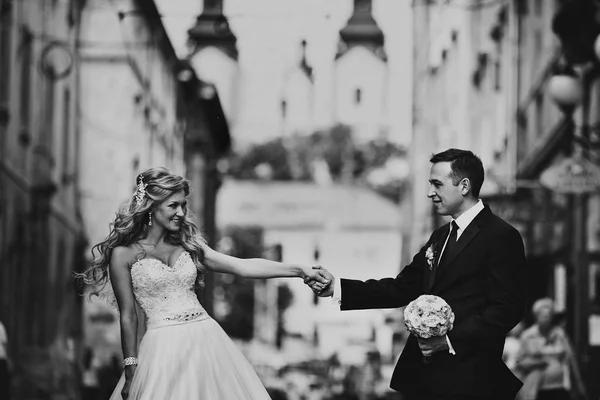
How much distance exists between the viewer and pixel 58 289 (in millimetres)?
26469

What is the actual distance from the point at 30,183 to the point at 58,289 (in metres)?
2.96

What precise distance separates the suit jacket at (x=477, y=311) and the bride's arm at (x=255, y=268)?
1.09m

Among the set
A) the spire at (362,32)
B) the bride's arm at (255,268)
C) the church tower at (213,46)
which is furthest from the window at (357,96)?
the bride's arm at (255,268)

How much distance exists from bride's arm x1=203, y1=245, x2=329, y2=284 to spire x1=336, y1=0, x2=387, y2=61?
13267 millimetres

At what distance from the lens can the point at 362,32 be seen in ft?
73.8

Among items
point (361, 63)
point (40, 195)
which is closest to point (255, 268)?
point (361, 63)

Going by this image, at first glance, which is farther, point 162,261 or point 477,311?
point 162,261

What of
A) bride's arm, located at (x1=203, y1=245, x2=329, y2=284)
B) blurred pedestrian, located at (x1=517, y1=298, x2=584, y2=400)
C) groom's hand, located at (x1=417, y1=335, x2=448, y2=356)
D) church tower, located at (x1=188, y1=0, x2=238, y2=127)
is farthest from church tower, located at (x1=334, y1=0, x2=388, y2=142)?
groom's hand, located at (x1=417, y1=335, x2=448, y2=356)

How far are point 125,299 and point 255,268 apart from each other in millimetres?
928

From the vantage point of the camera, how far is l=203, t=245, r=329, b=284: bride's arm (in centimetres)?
923

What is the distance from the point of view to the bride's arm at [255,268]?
923cm

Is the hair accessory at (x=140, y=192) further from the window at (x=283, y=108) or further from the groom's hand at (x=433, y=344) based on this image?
the window at (x=283, y=108)

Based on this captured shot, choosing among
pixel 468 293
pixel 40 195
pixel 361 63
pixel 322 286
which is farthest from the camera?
pixel 40 195

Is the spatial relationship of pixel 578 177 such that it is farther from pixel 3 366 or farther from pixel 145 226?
pixel 145 226
